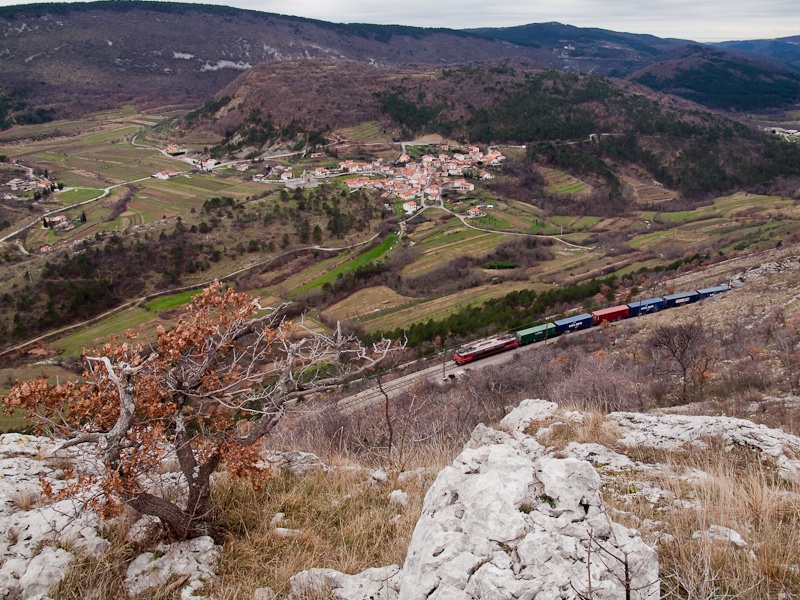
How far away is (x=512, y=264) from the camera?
4725 centimetres

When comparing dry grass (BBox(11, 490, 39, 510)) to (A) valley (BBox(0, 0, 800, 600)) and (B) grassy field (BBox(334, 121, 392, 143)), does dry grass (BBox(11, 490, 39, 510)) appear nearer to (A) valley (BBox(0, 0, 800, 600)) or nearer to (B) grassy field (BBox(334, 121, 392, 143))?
(A) valley (BBox(0, 0, 800, 600))

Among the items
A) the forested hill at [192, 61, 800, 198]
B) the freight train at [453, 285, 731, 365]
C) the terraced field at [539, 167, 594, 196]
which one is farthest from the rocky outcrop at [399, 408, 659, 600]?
the forested hill at [192, 61, 800, 198]

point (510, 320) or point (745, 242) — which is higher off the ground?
point (745, 242)

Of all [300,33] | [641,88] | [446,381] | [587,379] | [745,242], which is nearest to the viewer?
[587,379]

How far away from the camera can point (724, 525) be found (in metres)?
3.23

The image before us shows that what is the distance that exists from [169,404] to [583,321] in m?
29.2

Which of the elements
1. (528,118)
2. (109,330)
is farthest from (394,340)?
(528,118)

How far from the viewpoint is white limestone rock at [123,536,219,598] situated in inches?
143

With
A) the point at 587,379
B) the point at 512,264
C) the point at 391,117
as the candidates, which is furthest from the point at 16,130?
the point at 587,379

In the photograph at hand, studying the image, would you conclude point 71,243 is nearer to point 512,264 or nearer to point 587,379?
point 512,264

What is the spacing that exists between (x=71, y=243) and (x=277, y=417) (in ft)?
172

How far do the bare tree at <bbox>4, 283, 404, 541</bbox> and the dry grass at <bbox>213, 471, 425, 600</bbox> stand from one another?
39cm

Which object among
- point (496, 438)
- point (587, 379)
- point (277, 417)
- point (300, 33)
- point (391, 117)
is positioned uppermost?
point (300, 33)

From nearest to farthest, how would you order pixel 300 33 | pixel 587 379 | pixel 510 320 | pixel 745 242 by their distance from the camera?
pixel 587 379 → pixel 510 320 → pixel 745 242 → pixel 300 33
